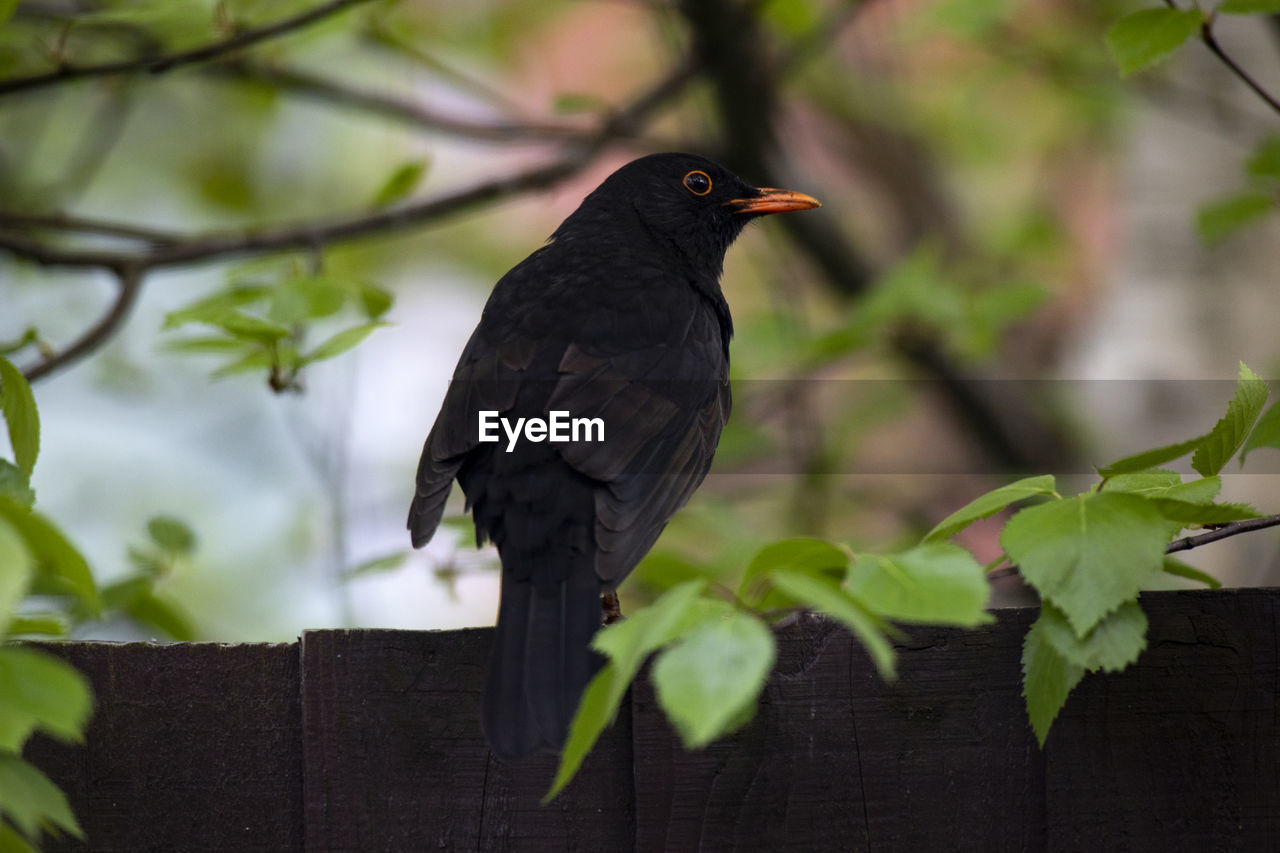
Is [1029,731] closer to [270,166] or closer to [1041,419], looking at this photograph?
[1041,419]

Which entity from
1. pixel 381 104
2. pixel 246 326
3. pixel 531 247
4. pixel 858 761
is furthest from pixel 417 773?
pixel 531 247

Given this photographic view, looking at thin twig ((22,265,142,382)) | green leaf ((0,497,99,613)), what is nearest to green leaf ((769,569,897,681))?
green leaf ((0,497,99,613))

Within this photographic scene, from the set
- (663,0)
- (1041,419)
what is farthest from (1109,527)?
(1041,419)

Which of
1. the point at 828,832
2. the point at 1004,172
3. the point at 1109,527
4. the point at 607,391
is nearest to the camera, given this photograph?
the point at 1109,527

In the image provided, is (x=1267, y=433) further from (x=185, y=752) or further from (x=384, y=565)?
(x=384, y=565)

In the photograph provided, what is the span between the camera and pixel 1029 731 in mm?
1784

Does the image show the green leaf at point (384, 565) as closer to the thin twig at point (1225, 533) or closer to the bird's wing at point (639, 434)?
the bird's wing at point (639, 434)

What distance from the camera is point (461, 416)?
222 centimetres

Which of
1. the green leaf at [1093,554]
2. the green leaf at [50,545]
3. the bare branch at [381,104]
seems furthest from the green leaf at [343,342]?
the bare branch at [381,104]

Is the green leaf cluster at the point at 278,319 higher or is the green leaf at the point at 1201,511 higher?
the green leaf cluster at the point at 278,319

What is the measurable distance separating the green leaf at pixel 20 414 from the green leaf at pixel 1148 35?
174 cm

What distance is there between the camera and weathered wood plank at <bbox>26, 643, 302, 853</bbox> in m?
1.75

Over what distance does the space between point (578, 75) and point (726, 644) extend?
9324 mm

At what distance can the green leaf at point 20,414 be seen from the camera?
160 centimetres
